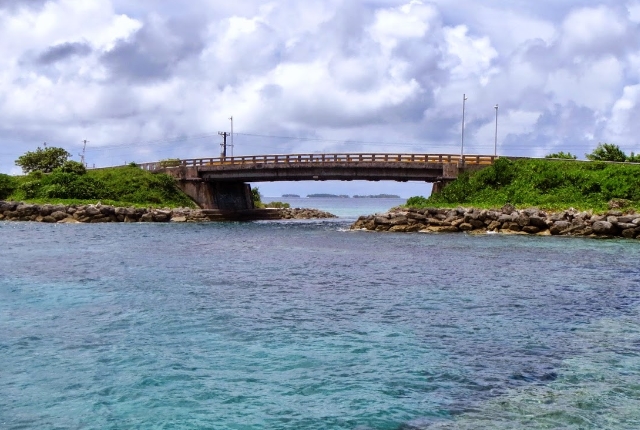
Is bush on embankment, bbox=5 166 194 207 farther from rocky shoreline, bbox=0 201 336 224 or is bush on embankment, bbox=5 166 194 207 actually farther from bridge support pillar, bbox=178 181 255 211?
rocky shoreline, bbox=0 201 336 224

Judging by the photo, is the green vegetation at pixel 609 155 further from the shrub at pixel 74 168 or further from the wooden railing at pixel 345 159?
the shrub at pixel 74 168

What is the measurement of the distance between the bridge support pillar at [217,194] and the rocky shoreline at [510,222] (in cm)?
3039

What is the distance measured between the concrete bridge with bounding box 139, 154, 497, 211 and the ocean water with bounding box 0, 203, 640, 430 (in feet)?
128

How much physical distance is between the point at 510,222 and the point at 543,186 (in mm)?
13856

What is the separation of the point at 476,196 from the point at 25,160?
68082mm

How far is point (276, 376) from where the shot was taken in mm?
11609

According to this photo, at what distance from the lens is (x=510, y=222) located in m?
47.4

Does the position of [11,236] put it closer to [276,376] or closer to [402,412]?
[276,376]

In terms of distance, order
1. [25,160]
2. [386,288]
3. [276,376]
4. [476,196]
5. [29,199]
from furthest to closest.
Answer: [25,160] → [29,199] → [476,196] → [386,288] → [276,376]

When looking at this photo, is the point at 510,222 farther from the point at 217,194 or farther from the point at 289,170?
the point at 217,194

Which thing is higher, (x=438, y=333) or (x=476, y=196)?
(x=476, y=196)

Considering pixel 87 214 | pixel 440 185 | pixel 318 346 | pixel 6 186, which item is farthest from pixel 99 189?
pixel 318 346

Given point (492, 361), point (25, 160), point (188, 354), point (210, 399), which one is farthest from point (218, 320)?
point (25, 160)

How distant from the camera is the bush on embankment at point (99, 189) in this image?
74.6 metres
